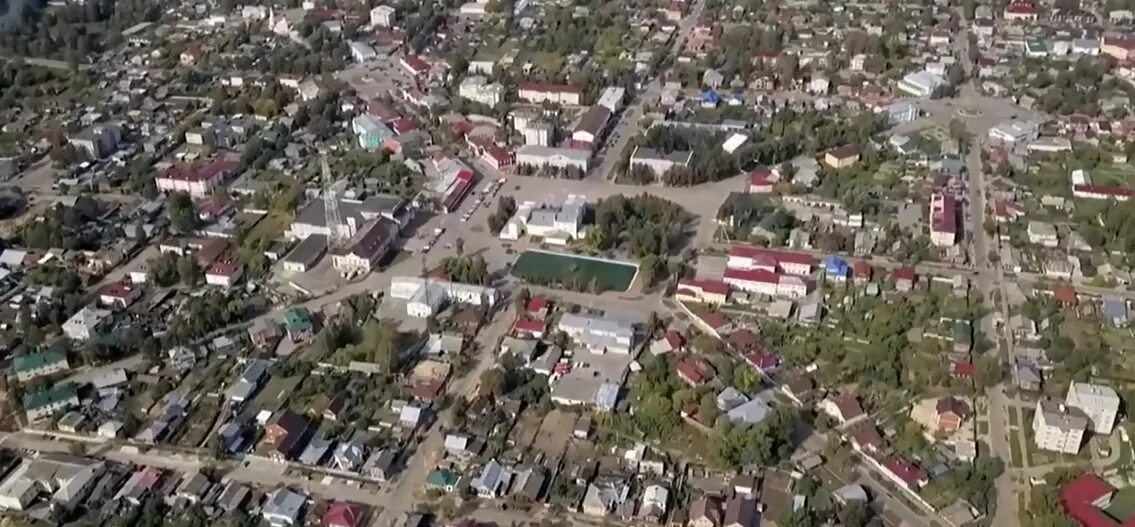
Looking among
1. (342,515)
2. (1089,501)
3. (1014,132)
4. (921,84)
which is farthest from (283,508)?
(921,84)

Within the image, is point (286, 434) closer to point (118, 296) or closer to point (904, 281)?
point (118, 296)

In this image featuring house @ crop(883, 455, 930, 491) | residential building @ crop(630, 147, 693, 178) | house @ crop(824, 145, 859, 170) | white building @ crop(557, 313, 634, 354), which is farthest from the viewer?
house @ crop(824, 145, 859, 170)

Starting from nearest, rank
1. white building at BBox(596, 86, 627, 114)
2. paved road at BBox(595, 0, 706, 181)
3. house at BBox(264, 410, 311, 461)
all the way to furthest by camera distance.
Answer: house at BBox(264, 410, 311, 461), paved road at BBox(595, 0, 706, 181), white building at BBox(596, 86, 627, 114)

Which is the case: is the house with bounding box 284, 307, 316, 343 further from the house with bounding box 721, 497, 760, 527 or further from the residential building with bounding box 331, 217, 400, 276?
the house with bounding box 721, 497, 760, 527

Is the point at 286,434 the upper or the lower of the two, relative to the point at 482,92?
lower

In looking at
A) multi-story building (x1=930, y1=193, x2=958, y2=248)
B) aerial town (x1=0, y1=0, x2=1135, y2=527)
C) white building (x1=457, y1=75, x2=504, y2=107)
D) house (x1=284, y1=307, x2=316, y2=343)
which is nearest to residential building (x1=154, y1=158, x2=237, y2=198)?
aerial town (x1=0, y1=0, x2=1135, y2=527)

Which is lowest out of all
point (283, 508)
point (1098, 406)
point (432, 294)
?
point (283, 508)
